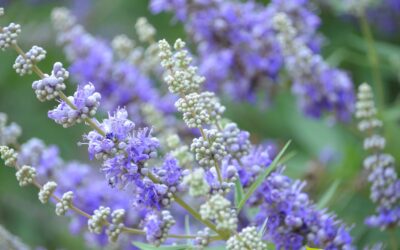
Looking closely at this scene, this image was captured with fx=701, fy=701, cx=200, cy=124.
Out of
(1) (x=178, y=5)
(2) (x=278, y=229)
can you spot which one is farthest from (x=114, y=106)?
(2) (x=278, y=229)

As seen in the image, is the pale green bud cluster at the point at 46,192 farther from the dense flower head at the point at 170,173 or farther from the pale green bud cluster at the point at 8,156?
the dense flower head at the point at 170,173

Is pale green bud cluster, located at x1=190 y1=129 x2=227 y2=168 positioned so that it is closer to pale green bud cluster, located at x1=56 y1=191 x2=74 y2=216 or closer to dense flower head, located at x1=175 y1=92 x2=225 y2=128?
dense flower head, located at x1=175 y1=92 x2=225 y2=128

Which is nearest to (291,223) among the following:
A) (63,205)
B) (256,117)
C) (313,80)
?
(63,205)

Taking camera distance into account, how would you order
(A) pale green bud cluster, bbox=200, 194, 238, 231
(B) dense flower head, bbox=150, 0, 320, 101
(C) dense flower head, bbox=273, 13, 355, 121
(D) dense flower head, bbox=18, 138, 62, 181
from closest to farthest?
1. (A) pale green bud cluster, bbox=200, 194, 238, 231
2. (D) dense flower head, bbox=18, 138, 62, 181
3. (C) dense flower head, bbox=273, 13, 355, 121
4. (B) dense flower head, bbox=150, 0, 320, 101

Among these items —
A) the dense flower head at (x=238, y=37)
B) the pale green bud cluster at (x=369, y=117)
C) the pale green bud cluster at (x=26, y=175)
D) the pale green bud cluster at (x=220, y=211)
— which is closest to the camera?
the pale green bud cluster at (x=220, y=211)

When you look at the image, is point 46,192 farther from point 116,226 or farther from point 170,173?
point 170,173

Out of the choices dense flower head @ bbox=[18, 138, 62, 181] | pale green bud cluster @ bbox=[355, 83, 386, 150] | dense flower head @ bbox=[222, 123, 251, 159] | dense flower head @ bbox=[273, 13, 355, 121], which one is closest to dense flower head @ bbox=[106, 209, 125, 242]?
dense flower head @ bbox=[222, 123, 251, 159]

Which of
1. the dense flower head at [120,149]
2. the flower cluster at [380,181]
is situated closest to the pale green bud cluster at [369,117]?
the flower cluster at [380,181]
